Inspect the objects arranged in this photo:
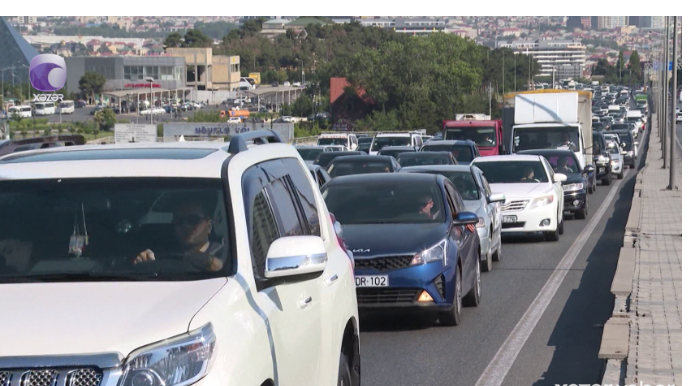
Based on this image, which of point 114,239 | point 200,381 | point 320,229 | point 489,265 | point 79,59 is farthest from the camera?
point 79,59

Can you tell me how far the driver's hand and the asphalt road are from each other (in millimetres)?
3927

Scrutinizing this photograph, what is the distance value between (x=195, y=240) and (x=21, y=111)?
121 m

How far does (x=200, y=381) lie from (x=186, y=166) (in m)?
1.33

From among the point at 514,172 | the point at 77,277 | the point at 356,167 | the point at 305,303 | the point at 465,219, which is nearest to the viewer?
the point at 77,277

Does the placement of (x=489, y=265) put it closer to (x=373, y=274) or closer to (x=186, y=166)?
(x=373, y=274)

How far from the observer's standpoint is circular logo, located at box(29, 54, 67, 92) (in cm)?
6554

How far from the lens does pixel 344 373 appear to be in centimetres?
607

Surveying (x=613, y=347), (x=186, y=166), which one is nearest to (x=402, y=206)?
(x=613, y=347)

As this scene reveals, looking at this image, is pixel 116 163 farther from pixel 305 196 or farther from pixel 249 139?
pixel 305 196

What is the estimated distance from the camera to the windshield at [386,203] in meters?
11.6

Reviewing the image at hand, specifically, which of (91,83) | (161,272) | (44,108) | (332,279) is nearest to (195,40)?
(91,83)

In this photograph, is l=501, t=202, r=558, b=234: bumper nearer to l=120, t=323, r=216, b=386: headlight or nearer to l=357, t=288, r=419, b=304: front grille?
l=357, t=288, r=419, b=304: front grille

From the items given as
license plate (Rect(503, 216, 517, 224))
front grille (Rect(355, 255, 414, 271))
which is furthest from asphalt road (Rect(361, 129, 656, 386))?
license plate (Rect(503, 216, 517, 224))

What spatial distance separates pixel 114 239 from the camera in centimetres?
471
